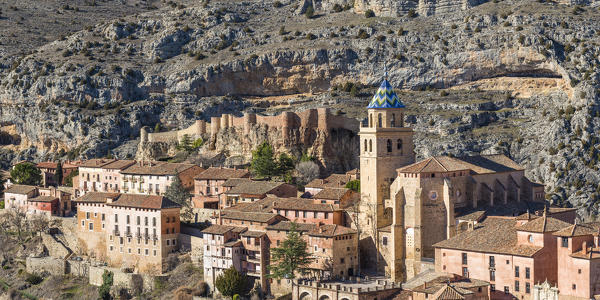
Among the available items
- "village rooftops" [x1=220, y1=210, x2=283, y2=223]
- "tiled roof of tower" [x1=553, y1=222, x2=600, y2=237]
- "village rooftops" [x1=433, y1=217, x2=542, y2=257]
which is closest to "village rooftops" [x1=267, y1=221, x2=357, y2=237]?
"village rooftops" [x1=220, y1=210, x2=283, y2=223]

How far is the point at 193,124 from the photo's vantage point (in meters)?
110

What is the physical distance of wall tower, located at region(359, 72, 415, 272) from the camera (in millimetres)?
71250

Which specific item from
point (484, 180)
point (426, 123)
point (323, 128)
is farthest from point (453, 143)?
point (484, 180)

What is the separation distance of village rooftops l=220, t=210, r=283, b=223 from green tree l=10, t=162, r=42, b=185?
32427mm

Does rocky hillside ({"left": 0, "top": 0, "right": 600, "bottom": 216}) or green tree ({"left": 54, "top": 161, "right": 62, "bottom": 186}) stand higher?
rocky hillside ({"left": 0, "top": 0, "right": 600, "bottom": 216})

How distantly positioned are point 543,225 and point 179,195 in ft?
115

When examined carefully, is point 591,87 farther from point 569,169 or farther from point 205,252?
point 205,252

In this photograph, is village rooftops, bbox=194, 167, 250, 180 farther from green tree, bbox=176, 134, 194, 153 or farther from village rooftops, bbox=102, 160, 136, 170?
green tree, bbox=176, 134, 194, 153

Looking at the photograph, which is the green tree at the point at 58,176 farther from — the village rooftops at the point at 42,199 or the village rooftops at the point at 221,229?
the village rooftops at the point at 221,229

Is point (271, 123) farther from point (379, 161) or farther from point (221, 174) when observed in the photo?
point (379, 161)

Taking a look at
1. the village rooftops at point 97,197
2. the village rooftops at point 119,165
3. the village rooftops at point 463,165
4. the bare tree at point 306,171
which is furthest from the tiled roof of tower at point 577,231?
the village rooftops at point 119,165

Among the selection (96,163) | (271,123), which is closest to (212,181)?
(271,123)

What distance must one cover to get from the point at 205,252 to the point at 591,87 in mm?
40313

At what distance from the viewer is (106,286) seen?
80.1 meters
